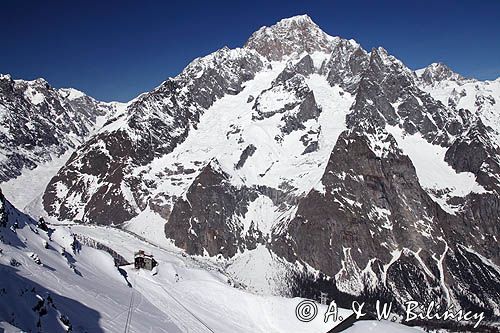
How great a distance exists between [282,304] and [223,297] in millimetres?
10207

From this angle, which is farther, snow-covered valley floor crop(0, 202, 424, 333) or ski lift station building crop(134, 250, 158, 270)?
ski lift station building crop(134, 250, 158, 270)

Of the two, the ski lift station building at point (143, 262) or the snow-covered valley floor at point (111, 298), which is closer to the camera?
the snow-covered valley floor at point (111, 298)

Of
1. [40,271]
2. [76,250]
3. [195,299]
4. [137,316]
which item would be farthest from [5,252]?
[195,299]

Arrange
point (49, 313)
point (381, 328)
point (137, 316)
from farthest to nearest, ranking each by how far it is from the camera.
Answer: point (137, 316) < point (381, 328) < point (49, 313)

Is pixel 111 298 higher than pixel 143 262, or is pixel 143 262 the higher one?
pixel 143 262

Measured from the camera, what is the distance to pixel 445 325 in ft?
575

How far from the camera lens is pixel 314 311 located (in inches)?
3381

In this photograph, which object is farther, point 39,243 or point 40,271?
point 39,243

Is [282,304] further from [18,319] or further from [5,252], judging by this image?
[18,319]

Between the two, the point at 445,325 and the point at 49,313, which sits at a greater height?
the point at 445,325

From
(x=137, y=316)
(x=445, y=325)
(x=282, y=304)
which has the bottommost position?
(x=137, y=316)

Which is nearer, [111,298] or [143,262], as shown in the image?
[111,298]

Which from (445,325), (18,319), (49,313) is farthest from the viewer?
(445,325)


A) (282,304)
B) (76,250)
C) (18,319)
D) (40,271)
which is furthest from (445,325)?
(18,319)
